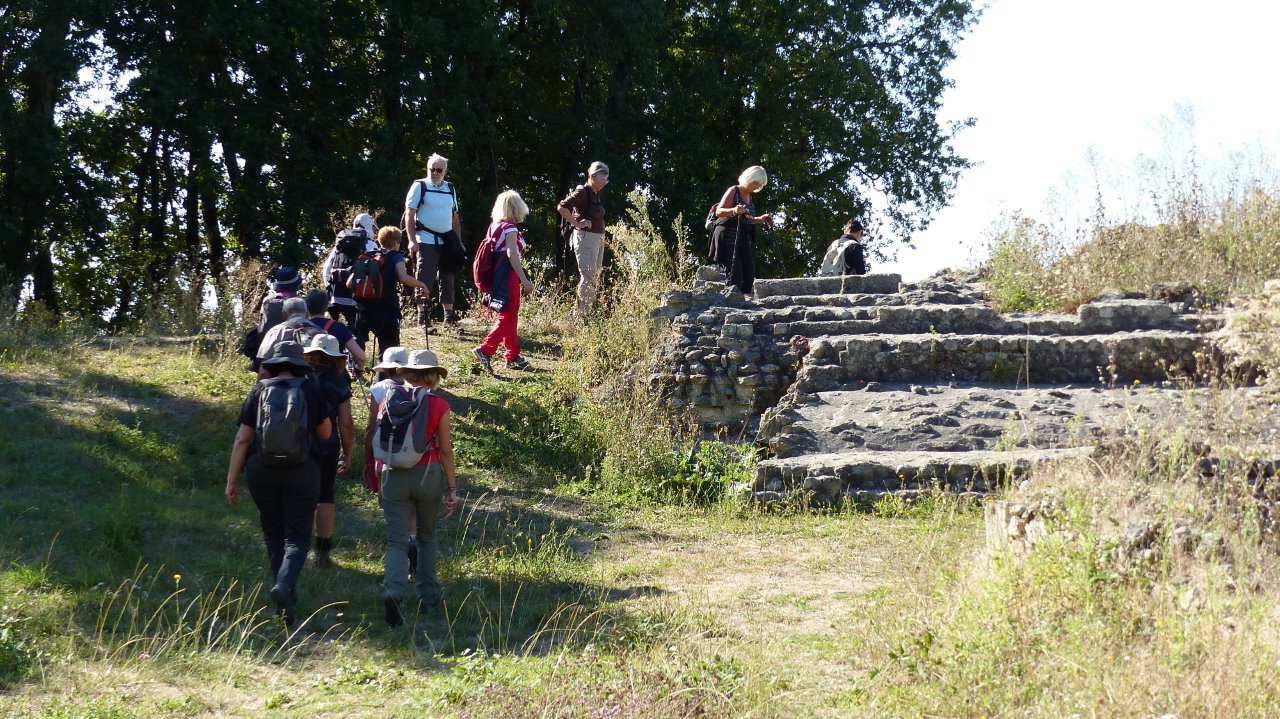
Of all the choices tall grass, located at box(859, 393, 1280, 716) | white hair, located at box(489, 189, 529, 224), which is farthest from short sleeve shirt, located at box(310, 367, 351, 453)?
white hair, located at box(489, 189, 529, 224)

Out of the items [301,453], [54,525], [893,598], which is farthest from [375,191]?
[893,598]

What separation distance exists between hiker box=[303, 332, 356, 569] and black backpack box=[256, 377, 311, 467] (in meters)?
0.32

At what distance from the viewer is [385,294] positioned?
29.3 feet

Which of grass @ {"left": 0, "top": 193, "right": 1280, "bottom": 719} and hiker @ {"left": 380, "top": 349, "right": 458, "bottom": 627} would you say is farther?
hiker @ {"left": 380, "top": 349, "right": 458, "bottom": 627}

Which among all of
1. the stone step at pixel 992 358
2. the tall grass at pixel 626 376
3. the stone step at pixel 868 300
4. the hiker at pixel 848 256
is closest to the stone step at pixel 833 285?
the stone step at pixel 868 300

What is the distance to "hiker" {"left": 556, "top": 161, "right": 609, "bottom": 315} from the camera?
39.8 feet

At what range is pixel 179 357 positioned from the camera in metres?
11.5

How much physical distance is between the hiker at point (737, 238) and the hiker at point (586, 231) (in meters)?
1.37

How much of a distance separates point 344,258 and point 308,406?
3.42m

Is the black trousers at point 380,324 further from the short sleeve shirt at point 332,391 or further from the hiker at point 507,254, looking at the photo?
the short sleeve shirt at point 332,391

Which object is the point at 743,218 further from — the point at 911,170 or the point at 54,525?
the point at 911,170

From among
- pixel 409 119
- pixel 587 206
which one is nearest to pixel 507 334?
pixel 587 206

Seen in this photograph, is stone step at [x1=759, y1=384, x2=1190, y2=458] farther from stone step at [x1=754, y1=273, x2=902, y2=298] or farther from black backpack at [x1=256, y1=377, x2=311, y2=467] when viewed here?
black backpack at [x1=256, y1=377, x2=311, y2=467]

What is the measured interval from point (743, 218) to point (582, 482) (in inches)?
161
